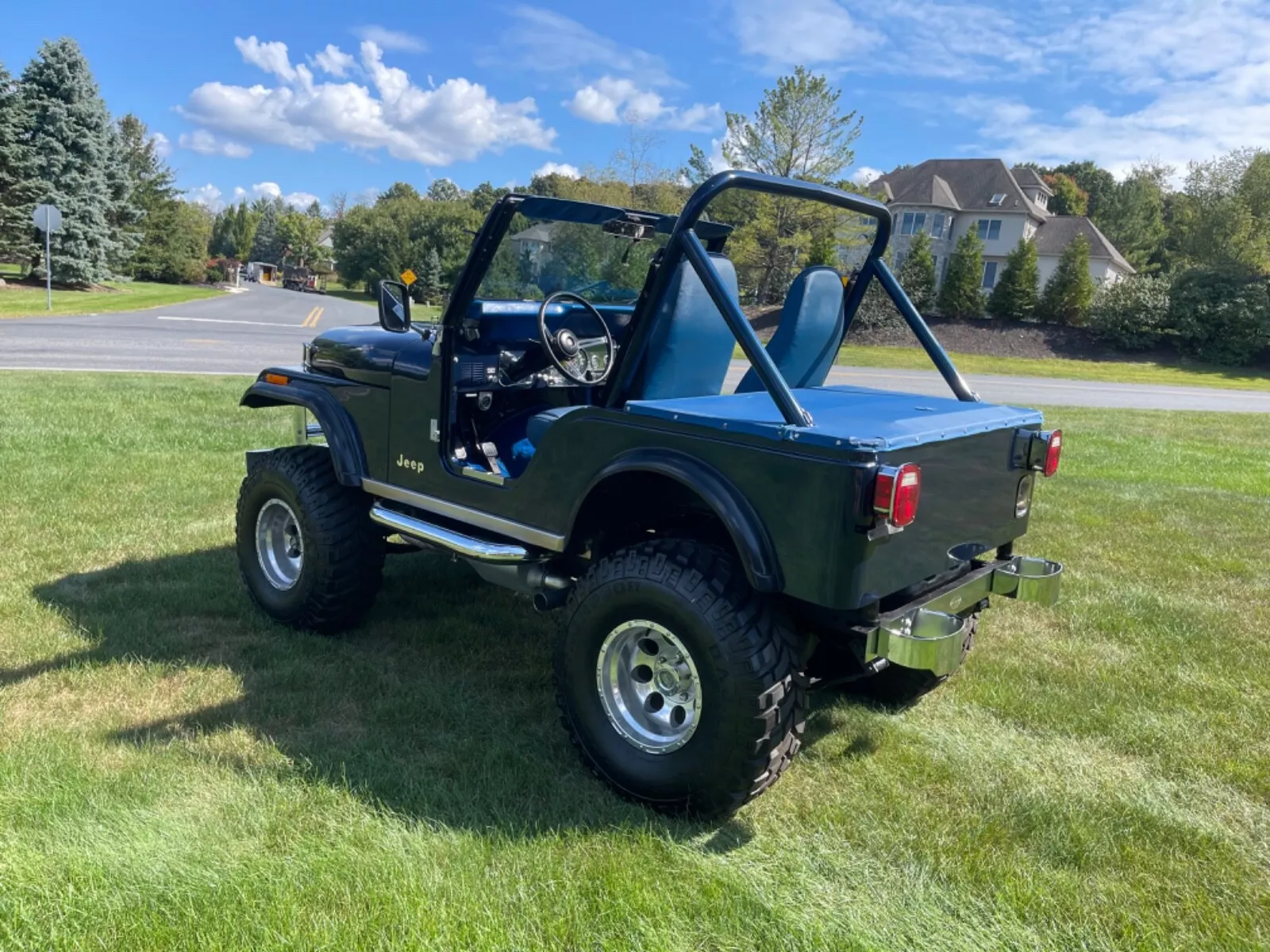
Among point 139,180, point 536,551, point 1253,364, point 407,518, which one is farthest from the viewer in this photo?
point 139,180

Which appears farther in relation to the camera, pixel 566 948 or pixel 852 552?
pixel 852 552

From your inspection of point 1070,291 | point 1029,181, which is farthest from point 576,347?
point 1029,181

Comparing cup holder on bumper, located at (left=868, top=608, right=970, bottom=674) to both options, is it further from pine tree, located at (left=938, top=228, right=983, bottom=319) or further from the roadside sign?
pine tree, located at (left=938, top=228, right=983, bottom=319)

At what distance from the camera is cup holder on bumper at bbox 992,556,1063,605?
3289 mm

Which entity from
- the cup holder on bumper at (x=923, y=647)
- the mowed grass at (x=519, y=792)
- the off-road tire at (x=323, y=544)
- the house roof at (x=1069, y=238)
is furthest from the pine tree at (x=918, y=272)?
the cup holder on bumper at (x=923, y=647)

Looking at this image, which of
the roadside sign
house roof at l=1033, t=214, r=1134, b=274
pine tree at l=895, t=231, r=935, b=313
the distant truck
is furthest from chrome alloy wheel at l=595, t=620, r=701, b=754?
the distant truck

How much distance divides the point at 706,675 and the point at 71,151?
39.1 metres

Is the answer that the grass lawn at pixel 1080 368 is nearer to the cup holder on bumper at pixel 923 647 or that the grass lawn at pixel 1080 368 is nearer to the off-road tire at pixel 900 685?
the off-road tire at pixel 900 685

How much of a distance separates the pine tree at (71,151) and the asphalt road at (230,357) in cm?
674

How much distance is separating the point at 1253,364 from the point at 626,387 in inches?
1517

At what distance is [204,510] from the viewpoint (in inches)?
241

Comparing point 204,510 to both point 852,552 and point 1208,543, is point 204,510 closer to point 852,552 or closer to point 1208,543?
point 852,552

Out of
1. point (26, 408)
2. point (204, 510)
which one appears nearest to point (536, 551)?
point (204, 510)

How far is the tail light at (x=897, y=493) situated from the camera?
2473mm
